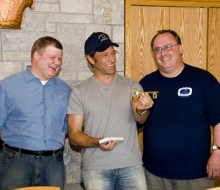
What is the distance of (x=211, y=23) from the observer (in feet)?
11.8

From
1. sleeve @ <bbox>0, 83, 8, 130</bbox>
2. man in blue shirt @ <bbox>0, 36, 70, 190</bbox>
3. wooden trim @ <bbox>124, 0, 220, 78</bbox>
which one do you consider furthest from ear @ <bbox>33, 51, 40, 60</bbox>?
wooden trim @ <bbox>124, 0, 220, 78</bbox>

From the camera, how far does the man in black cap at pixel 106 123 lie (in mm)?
2500

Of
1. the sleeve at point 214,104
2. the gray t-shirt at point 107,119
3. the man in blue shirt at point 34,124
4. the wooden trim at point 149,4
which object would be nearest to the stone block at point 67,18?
the wooden trim at point 149,4

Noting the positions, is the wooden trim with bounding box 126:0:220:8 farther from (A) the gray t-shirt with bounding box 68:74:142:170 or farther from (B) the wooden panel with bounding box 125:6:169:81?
(A) the gray t-shirt with bounding box 68:74:142:170

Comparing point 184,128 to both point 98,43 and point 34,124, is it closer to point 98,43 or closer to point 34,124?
point 98,43

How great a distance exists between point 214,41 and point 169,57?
116 cm

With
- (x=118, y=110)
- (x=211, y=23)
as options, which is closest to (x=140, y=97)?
(x=118, y=110)

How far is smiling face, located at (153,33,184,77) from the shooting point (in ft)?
8.77

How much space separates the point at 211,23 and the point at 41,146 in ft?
7.09

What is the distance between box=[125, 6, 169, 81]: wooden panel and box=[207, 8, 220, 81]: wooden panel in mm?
474

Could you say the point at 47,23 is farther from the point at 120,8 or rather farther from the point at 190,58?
the point at 190,58

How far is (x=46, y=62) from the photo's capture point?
8.52ft

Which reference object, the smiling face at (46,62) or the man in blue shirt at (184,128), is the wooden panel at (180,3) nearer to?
the man in blue shirt at (184,128)

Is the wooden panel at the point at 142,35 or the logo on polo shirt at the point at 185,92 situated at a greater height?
the wooden panel at the point at 142,35
